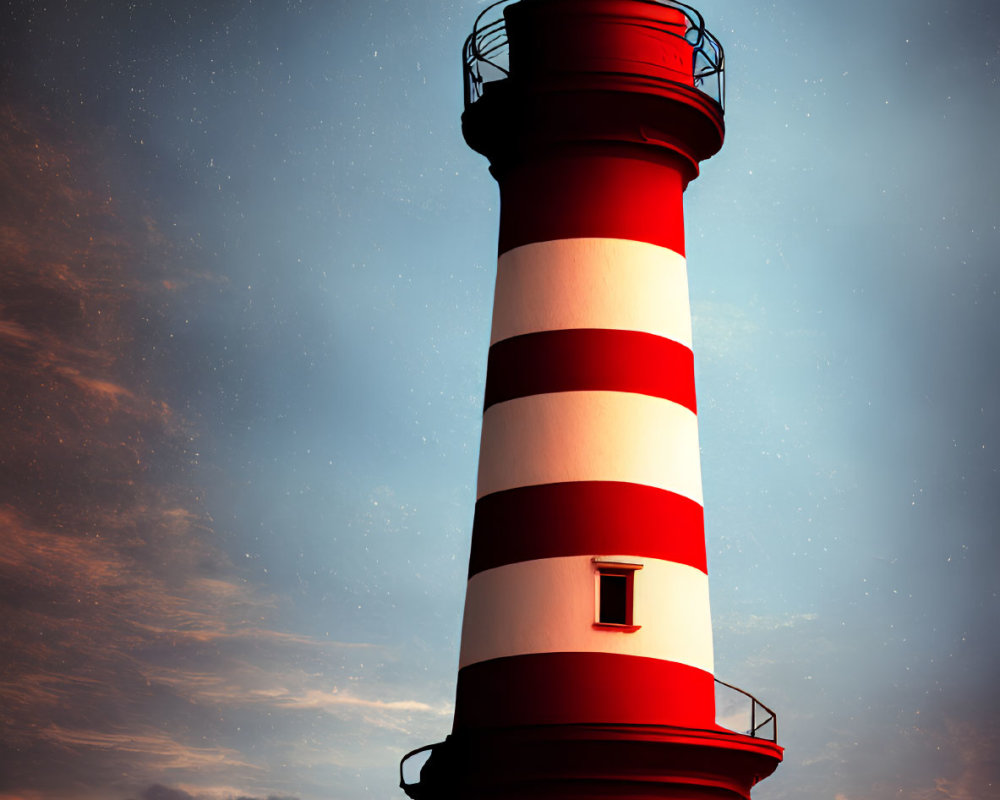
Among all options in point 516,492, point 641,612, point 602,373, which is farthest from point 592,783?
point 602,373

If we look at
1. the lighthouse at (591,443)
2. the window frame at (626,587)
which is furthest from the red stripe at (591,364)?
the window frame at (626,587)

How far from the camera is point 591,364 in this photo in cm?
1346

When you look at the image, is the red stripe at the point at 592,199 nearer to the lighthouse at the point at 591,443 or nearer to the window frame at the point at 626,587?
the lighthouse at the point at 591,443

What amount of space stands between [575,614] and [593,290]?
3109 mm

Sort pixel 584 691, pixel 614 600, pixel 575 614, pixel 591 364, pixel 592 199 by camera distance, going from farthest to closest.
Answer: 1. pixel 592 199
2. pixel 591 364
3. pixel 614 600
4. pixel 575 614
5. pixel 584 691

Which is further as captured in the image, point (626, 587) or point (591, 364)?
point (591, 364)

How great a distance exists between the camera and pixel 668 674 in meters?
12.8

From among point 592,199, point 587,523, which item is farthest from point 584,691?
point 592,199

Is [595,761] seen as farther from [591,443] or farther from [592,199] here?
[592,199]

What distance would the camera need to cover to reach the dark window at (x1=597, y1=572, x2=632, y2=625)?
1284 cm

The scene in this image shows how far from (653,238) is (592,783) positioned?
17.2 ft

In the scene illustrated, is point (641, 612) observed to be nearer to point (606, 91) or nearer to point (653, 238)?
point (653, 238)

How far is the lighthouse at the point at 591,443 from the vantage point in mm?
12516

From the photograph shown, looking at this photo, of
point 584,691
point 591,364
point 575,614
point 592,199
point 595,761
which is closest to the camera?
point 595,761
